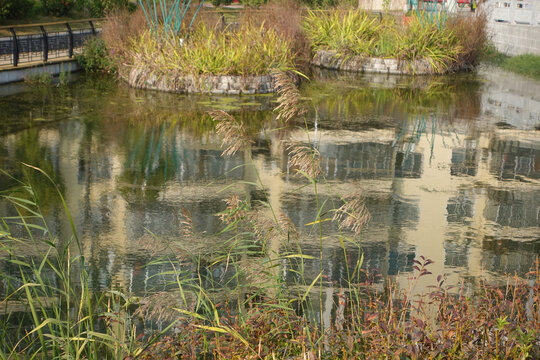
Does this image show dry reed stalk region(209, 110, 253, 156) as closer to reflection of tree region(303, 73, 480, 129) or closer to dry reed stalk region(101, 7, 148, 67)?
reflection of tree region(303, 73, 480, 129)

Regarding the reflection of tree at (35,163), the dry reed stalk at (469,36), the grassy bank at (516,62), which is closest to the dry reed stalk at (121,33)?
the reflection of tree at (35,163)

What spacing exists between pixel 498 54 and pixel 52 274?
71.9 feet

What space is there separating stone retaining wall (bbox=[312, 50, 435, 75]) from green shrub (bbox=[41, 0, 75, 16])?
17.7 meters

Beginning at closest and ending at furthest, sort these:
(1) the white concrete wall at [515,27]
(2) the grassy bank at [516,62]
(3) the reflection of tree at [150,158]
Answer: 1. (3) the reflection of tree at [150,158]
2. (2) the grassy bank at [516,62]
3. (1) the white concrete wall at [515,27]

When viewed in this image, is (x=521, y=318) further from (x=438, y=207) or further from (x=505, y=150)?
(x=505, y=150)

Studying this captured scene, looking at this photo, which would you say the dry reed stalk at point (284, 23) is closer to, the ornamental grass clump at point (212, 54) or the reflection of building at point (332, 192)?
the ornamental grass clump at point (212, 54)

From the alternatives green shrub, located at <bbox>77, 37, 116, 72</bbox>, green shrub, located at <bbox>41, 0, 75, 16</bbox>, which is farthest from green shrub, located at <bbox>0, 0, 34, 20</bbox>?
green shrub, located at <bbox>77, 37, 116, 72</bbox>

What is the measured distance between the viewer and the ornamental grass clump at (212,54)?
52.9 feet

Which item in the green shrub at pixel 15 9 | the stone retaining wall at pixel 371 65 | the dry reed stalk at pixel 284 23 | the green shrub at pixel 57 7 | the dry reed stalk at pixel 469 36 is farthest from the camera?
the green shrub at pixel 57 7

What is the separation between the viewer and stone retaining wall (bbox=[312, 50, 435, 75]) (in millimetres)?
20359

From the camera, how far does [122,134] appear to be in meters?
11.8

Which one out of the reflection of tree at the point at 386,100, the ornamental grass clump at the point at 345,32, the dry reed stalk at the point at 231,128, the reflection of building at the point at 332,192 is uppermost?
the ornamental grass clump at the point at 345,32

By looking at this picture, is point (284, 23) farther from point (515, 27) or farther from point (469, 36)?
point (515, 27)

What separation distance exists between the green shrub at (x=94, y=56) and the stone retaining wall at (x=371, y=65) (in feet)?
20.3
